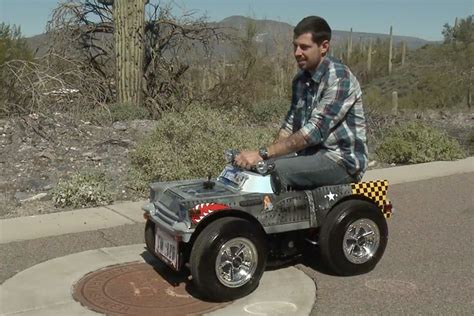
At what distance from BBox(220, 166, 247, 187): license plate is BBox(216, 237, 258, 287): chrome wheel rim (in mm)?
476

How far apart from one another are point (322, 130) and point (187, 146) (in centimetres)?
335

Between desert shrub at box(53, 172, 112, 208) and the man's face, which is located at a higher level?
the man's face

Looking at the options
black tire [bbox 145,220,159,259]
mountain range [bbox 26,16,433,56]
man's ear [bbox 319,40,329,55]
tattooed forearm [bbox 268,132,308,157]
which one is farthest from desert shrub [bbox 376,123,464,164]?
black tire [bbox 145,220,159,259]

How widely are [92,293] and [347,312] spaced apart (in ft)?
5.45

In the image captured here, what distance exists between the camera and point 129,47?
11.5 metres

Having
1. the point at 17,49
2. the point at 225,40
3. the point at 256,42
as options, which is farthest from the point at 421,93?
the point at 17,49

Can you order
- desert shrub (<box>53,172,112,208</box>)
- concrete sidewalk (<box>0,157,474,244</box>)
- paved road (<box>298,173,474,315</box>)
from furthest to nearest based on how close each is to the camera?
1. desert shrub (<box>53,172,112,208</box>)
2. concrete sidewalk (<box>0,157,474,244</box>)
3. paved road (<box>298,173,474,315</box>)

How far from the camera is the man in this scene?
4.57m

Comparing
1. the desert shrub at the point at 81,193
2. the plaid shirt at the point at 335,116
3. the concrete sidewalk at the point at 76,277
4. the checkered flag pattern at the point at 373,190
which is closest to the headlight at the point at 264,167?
the plaid shirt at the point at 335,116

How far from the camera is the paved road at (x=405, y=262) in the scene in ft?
14.0

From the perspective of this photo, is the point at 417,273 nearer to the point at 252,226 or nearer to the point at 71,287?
the point at 252,226

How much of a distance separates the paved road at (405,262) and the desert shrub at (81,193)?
798 mm

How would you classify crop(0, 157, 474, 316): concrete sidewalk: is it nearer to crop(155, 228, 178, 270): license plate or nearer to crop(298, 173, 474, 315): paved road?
crop(298, 173, 474, 315): paved road

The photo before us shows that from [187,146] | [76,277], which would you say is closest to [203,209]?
[76,277]
